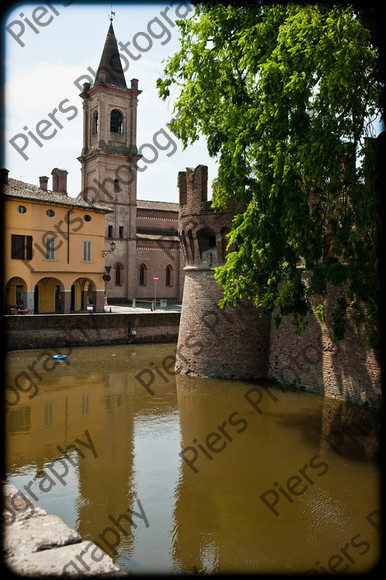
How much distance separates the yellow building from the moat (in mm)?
12383

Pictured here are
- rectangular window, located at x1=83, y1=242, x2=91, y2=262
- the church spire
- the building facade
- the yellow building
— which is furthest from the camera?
the church spire

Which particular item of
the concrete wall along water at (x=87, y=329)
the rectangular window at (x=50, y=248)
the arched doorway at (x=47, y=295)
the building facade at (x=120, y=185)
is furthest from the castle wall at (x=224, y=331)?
the building facade at (x=120, y=185)

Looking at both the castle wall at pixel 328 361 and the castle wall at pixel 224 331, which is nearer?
the castle wall at pixel 328 361

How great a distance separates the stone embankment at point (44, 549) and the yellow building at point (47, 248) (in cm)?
2214

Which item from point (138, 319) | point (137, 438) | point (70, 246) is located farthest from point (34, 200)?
point (137, 438)

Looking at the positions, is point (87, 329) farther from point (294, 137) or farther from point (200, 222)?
point (294, 137)

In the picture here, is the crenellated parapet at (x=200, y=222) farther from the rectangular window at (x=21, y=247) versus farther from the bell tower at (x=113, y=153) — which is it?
the bell tower at (x=113, y=153)

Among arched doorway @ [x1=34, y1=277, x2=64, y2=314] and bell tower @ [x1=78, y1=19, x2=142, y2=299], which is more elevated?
bell tower @ [x1=78, y1=19, x2=142, y2=299]

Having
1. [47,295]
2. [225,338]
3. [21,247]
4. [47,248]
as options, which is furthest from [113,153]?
[225,338]

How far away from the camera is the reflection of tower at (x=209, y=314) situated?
16.8m

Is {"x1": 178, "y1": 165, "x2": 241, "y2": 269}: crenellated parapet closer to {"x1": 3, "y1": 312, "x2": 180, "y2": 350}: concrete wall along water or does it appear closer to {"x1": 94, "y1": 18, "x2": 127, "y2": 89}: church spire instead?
{"x1": 3, "y1": 312, "x2": 180, "y2": 350}: concrete wall along water

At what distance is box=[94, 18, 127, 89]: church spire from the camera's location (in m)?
44.1

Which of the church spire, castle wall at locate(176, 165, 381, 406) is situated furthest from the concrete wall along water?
the church spire

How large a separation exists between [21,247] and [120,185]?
20.2 metres
